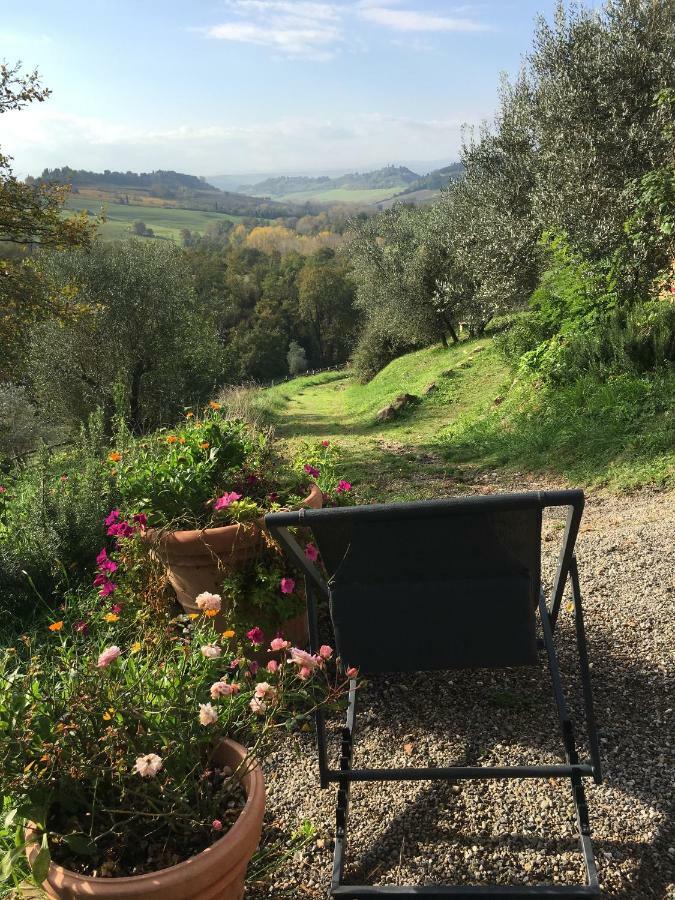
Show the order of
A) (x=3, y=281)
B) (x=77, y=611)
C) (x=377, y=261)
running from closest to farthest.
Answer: (x=77, y=611), (x=3, y=281), (x=377, y=261)

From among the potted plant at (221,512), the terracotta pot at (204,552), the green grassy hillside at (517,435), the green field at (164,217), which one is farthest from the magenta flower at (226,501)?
the green field at (164,217)

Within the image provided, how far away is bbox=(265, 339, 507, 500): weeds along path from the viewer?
7.87m

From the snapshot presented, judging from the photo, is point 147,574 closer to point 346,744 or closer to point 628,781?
point 346,744

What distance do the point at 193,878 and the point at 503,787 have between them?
3.86 ft

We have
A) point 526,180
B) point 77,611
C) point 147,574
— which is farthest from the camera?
point 526,180

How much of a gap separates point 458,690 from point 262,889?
46.3 inches

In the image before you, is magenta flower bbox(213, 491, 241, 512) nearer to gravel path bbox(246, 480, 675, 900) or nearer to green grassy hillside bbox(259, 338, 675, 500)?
gravel path bbox(246, 480, 675, 900)

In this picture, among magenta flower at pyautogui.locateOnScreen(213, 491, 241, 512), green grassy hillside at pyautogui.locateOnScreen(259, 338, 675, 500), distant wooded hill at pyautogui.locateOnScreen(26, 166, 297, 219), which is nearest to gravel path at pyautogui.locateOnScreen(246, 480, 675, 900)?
magenta flower at pyautogui.locateOnScreen(213, 491, 241, 512)

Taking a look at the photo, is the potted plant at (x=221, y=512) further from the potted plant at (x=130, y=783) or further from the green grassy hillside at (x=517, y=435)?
the green grassy hillside at (x=517, y=435)

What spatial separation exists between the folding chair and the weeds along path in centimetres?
489

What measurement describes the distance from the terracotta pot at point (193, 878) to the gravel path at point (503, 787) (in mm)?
438

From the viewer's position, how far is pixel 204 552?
282 cm

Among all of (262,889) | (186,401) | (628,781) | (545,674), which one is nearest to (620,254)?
(545,674)

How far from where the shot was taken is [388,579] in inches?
77.3
